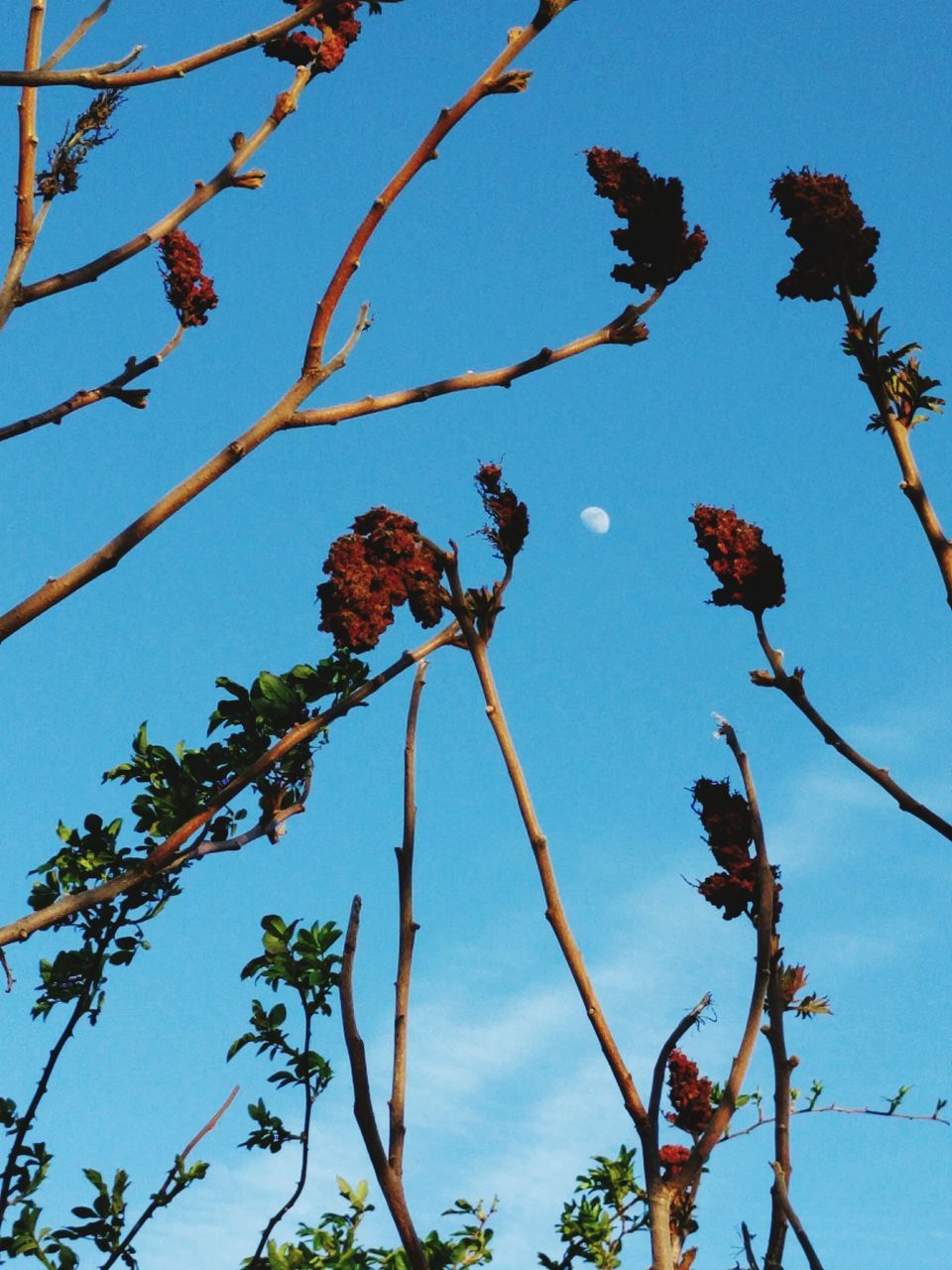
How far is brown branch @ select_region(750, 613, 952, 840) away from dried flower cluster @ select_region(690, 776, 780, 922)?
21.8 inches

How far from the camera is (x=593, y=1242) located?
6430 millimetres

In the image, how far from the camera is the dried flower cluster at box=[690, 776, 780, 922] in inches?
117

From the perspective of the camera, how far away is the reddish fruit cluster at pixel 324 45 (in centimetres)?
504

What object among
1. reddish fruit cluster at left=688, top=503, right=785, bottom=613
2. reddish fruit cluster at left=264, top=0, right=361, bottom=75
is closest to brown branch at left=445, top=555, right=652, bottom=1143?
reddish fruit cluster at left=688, top=503, right=785, bottom=613

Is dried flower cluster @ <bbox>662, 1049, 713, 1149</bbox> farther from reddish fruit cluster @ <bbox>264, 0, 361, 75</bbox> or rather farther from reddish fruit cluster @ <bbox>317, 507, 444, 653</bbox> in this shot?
reddish fruit cluster @ <bbox>264, 0, 361, 75</bbox>

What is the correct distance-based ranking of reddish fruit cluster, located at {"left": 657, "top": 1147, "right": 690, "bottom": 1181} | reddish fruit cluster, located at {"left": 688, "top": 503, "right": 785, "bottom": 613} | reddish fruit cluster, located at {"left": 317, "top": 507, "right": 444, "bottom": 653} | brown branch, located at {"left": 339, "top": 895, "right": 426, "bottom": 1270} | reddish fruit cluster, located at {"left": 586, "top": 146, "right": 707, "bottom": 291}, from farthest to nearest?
reddish fruit cluster, located at {"left": 586, "top": 146, "right": 707, "bottom": 291}, reddish fruit cluster, located at {"left": 317, "top": 507, "right": 444, "bottom": 653}, reddish fruit cluster, located at {"left": 688, "top": 503, "right": 785, "bottom": 613}, reddish fruit cluster, located at {"left": 657, "top": 1147, "right": 690, "bottom": 1181}, brown branch, located at {"left": 339, "top": 895, "right": 426, "bottom": 1270}

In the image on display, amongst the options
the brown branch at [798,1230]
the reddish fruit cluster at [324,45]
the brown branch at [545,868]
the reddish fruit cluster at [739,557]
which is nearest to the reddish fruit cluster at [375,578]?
the brown branch at [545,868]

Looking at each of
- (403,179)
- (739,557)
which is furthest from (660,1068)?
(403,179)

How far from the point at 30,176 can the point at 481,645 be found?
92.5 inches

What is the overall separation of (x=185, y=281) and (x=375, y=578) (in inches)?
77.6

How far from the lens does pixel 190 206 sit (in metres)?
4.52

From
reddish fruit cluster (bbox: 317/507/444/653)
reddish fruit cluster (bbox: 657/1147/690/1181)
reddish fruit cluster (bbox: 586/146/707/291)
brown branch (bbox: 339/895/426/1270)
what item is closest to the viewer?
brown branch (bbox: 339/895/426/1270)

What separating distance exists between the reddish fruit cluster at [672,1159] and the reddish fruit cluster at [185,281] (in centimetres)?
327

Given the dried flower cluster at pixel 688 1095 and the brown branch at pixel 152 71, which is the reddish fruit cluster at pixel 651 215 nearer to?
the brown branch at pixel 152 71
